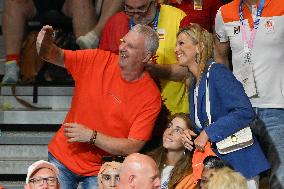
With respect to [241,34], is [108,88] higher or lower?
lower

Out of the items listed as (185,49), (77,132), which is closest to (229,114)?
(185,49)

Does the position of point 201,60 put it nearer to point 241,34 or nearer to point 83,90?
point 241,34

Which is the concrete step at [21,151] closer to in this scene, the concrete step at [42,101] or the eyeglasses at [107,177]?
the concrete step at [42,101]

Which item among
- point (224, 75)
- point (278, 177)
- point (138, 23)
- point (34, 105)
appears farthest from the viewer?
point (34, 105)

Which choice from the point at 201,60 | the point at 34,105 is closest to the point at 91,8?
the point at 34,105

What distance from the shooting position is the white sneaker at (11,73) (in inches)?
299

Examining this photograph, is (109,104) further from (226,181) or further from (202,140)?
(226,181)

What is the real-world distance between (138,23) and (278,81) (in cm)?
120

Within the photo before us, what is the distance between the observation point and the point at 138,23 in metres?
6.57

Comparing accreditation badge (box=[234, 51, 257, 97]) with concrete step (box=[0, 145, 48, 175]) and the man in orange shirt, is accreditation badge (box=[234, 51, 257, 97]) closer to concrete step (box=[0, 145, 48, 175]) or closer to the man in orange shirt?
the man in orange shirt

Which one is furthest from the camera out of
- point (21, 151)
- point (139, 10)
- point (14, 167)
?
point (21, 151)

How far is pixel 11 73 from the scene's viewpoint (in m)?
7.61

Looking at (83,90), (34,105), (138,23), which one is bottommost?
(34,105)

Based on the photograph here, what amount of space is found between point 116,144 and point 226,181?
4.01 ft
